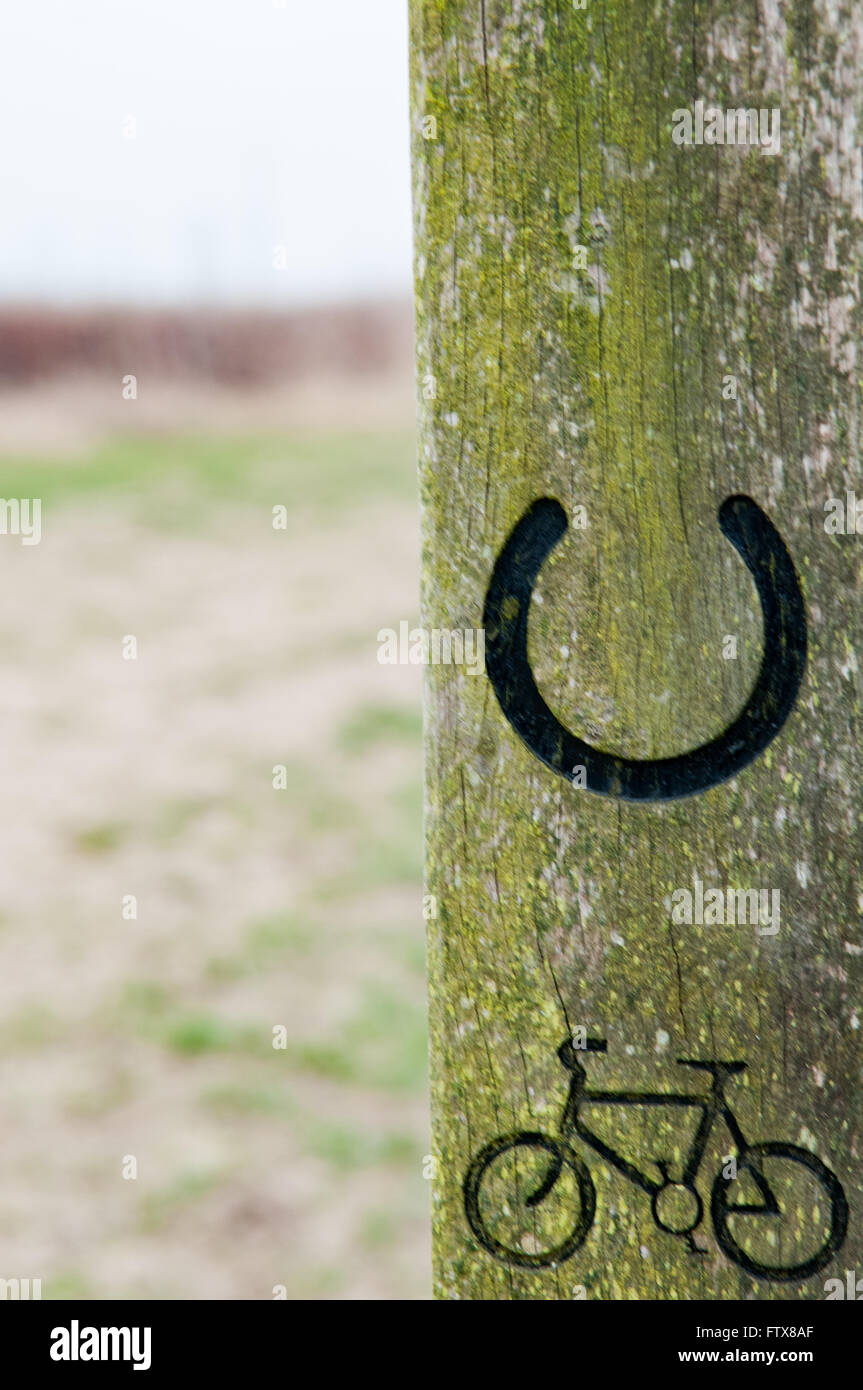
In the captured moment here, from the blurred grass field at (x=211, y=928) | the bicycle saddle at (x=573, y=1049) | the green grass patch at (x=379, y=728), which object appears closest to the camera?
the bicycle saddle at (x=573, y=1049)

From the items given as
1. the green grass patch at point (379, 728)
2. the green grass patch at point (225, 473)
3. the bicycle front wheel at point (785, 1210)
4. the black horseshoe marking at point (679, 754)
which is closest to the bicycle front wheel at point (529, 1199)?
the bicycle front wheel at point (785, 1210)

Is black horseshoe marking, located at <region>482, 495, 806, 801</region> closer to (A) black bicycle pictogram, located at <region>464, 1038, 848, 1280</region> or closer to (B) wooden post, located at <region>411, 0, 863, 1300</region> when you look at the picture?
(B) wooden post, located at <region>411, 0, 863, 1300</region>

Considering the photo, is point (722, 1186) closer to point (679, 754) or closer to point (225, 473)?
point (679, 754)

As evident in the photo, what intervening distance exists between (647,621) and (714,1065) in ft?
1.47

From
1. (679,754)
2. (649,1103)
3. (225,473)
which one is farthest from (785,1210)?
(225,473)

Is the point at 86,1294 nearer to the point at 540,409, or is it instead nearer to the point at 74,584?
the point at 540,409

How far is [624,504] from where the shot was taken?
121 centimetres

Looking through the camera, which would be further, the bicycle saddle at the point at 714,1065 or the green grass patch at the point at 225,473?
the green grass patch at the point at 225,473

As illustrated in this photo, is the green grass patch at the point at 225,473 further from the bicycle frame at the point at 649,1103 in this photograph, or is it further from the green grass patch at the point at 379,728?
the bicycle frame at the point at 649,1103

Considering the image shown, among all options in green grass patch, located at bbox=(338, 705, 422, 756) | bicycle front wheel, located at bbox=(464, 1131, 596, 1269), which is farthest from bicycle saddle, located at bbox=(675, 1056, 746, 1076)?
green grass patch, located at bbox=(338, 705, 422, 756)

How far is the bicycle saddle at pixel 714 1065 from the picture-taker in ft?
4.10

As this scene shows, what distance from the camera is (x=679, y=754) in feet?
4.03
